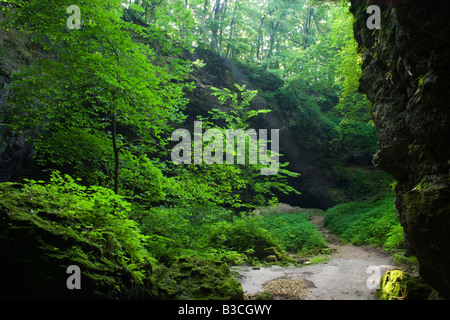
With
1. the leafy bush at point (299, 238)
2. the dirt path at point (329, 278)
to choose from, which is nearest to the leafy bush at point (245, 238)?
the leafy bush at point (299, 238)

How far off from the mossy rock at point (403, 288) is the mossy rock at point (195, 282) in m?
2.68

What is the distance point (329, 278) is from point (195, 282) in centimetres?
397

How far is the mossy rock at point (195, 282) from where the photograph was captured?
3.77 metres

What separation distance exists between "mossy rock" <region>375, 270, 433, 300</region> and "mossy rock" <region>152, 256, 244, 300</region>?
2683mm

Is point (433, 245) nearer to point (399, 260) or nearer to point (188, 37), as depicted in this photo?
point (399, 260)

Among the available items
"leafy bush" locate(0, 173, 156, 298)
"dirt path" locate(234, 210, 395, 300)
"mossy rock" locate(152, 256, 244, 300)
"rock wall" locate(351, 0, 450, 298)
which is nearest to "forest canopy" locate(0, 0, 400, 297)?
"leafy bush" locate(0, 173, 156, 298)

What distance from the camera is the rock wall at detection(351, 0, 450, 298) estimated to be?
9.77ft

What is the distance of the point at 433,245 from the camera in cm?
316

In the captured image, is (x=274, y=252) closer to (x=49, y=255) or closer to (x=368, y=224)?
(x=368, y=224)

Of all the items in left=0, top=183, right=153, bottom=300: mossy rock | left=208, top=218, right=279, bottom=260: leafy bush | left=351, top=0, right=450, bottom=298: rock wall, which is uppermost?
left=351, top=0, right=450, bottom=298: rock wall

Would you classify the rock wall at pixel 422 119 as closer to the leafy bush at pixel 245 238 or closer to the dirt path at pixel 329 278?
the dirt path at pixel 329 278

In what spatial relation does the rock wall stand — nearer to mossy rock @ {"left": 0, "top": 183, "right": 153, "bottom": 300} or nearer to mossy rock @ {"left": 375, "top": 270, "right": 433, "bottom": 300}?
mossy rock @ {"left": 375, "top": 270, "right": 433, "bottom": 300}

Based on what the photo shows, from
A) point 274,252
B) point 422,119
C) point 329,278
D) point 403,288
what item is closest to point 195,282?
point 403,288

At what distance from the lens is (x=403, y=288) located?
12.8 feet
